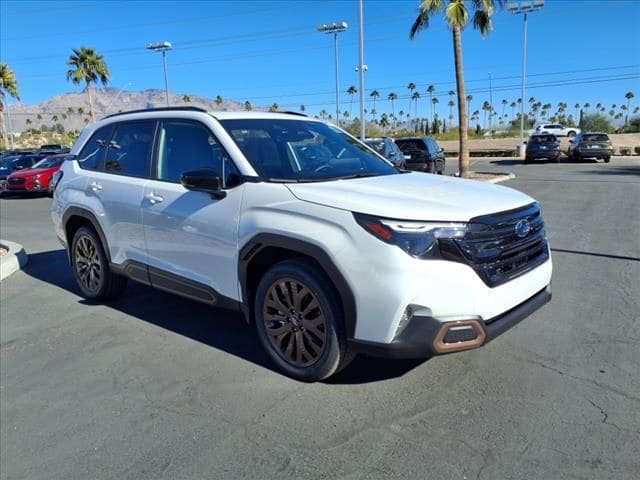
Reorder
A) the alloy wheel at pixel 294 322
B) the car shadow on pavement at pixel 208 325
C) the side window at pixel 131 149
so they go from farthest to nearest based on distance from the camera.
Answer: the side window at pixel 131 149
the car shadow on pavement at pixel 208 325
the alloy wheel at pixel 294 322

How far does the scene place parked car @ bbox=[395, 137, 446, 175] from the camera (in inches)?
754

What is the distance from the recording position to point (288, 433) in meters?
3.03

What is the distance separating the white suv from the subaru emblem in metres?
0.01

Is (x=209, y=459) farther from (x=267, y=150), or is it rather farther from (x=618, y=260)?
(x=618, y=260)

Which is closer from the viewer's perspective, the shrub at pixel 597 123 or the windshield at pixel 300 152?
the windshield at pixel 300 152

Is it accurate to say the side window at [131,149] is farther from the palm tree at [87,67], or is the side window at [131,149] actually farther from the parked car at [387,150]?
the palm tree at [87,67]

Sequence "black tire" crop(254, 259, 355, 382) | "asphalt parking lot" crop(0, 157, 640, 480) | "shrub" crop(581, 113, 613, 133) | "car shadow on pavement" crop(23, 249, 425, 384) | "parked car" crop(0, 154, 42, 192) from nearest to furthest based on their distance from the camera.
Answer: "asphalt parking lot" crop(0, 157, 640, 480), "black tire" crop(254, 259, 355, 382), "car shadow on pavement" crop(23, 249, 425, 384), "parked car" crop(0, 154, 42, 192), "shrub" crop(581, 113, 613, 133)

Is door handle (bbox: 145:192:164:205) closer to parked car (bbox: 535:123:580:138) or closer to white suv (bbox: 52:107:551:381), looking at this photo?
white suv (bbox: 52:107:551:381)

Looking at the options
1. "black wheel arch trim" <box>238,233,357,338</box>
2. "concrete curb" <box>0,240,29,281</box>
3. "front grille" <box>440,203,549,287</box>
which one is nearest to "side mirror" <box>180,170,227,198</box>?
"black wheel arch trim" <box>238,233,357,338</box>

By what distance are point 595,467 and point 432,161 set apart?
17.5 m

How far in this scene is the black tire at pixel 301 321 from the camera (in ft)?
10.9

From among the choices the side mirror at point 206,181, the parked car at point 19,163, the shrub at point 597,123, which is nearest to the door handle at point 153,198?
the side mirror at point 206,181

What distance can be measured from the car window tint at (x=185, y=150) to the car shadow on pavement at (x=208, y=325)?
54.6 inches

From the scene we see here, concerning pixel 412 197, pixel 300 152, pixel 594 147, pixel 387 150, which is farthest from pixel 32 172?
pixel 594 147
